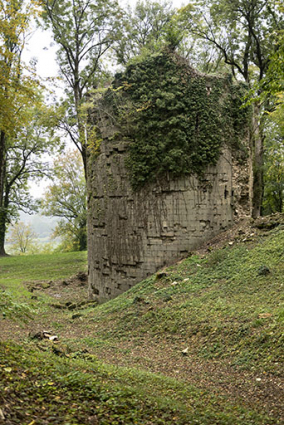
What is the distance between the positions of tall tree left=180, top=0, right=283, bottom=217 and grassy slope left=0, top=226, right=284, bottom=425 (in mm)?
10056

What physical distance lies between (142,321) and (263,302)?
3.32 meters

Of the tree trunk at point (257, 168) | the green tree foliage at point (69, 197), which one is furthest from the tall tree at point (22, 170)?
the tree trunk at point (257, 168)

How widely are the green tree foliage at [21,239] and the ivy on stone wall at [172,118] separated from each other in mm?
38586

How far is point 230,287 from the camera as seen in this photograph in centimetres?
1019

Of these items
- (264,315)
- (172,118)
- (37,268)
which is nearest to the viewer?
(264,315)

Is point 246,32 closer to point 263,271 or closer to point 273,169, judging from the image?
point 273,169

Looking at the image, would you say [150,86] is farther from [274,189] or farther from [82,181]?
[82,181]

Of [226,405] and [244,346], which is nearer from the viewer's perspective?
[226,405]

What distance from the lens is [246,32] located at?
21625mm

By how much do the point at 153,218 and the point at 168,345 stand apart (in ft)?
18.8

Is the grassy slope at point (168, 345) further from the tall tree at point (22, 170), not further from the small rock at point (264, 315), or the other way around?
the tall tree at point (22, 170)

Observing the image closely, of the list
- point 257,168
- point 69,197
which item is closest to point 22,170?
point 69,197

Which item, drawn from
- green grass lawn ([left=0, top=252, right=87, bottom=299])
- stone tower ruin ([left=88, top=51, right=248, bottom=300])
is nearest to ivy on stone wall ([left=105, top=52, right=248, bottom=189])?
stone tower ruin ([left=88, top=51, right=248, bottom=300])

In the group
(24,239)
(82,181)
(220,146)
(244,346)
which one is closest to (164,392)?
(244,346)
